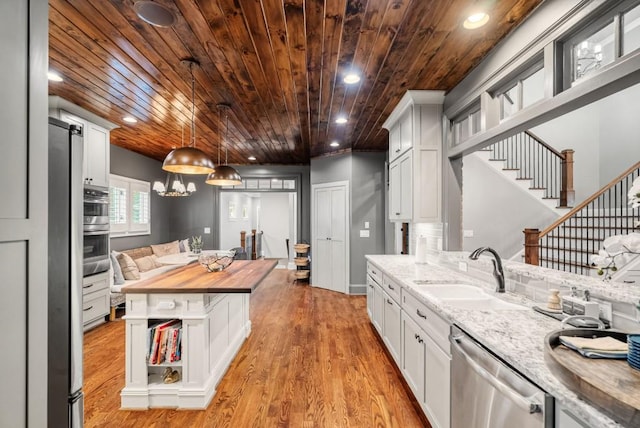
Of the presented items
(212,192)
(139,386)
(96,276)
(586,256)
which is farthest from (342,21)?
(212,192)

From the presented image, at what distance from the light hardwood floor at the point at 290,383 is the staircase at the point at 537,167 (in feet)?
12.1

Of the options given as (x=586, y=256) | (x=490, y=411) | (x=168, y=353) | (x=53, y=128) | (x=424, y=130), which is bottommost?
(x=168, y=353)

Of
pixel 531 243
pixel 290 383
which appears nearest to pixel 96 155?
pixel 290 383

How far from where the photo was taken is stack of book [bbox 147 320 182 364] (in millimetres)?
2312

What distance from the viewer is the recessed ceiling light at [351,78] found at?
272 centimetres

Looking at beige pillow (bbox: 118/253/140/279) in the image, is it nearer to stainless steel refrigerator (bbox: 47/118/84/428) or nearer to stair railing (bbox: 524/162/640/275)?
stainless steel refrigerator (bbox: 47/118/84/428)

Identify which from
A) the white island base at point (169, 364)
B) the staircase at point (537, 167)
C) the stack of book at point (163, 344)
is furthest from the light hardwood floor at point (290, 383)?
the staircase at point (537, 167)

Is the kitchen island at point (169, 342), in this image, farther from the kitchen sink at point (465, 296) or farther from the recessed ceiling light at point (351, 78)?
the recessed ceiling light at point (351, 78)

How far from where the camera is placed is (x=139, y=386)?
2.31m

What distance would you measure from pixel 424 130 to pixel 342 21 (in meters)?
1.64

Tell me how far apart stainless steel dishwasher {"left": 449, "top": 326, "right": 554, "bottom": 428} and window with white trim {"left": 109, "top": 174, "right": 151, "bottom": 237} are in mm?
5362

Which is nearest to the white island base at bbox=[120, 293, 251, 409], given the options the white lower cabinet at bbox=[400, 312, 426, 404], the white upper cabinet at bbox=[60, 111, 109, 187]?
the white lower cabinet at bbox=[400, 312, 426, 404]

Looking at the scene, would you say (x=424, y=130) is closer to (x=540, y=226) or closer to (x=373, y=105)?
(x=373, y=105)

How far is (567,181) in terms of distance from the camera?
502 cm
